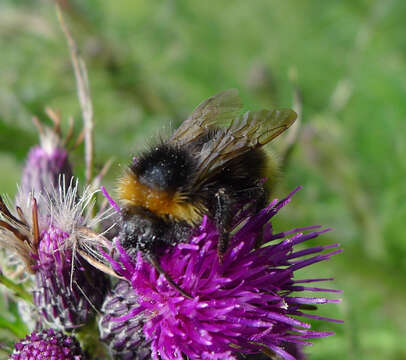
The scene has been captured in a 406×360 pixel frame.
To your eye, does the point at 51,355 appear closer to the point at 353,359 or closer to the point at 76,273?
the point at 76,273

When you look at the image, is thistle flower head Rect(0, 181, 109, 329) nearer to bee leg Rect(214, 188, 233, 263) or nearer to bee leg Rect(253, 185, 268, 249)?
bee leg Rect(214, 188, 233, 263)

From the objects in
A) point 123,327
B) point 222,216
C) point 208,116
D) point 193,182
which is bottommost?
point 123,327

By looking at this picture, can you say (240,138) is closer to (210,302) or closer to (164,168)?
(164,168)

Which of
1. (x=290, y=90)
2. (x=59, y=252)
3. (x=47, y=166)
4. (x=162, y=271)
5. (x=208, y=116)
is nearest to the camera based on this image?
(x=162, y=271)

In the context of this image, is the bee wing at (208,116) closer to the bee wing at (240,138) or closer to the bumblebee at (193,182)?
the bumblebee at (193,182)

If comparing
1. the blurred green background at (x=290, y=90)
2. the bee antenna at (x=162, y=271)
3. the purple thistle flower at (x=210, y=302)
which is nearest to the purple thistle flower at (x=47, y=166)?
the blurred green background at (x=290, y=90)

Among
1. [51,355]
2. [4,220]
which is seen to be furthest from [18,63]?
[51,355]

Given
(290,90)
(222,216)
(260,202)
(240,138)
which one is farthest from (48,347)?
(290,90)
